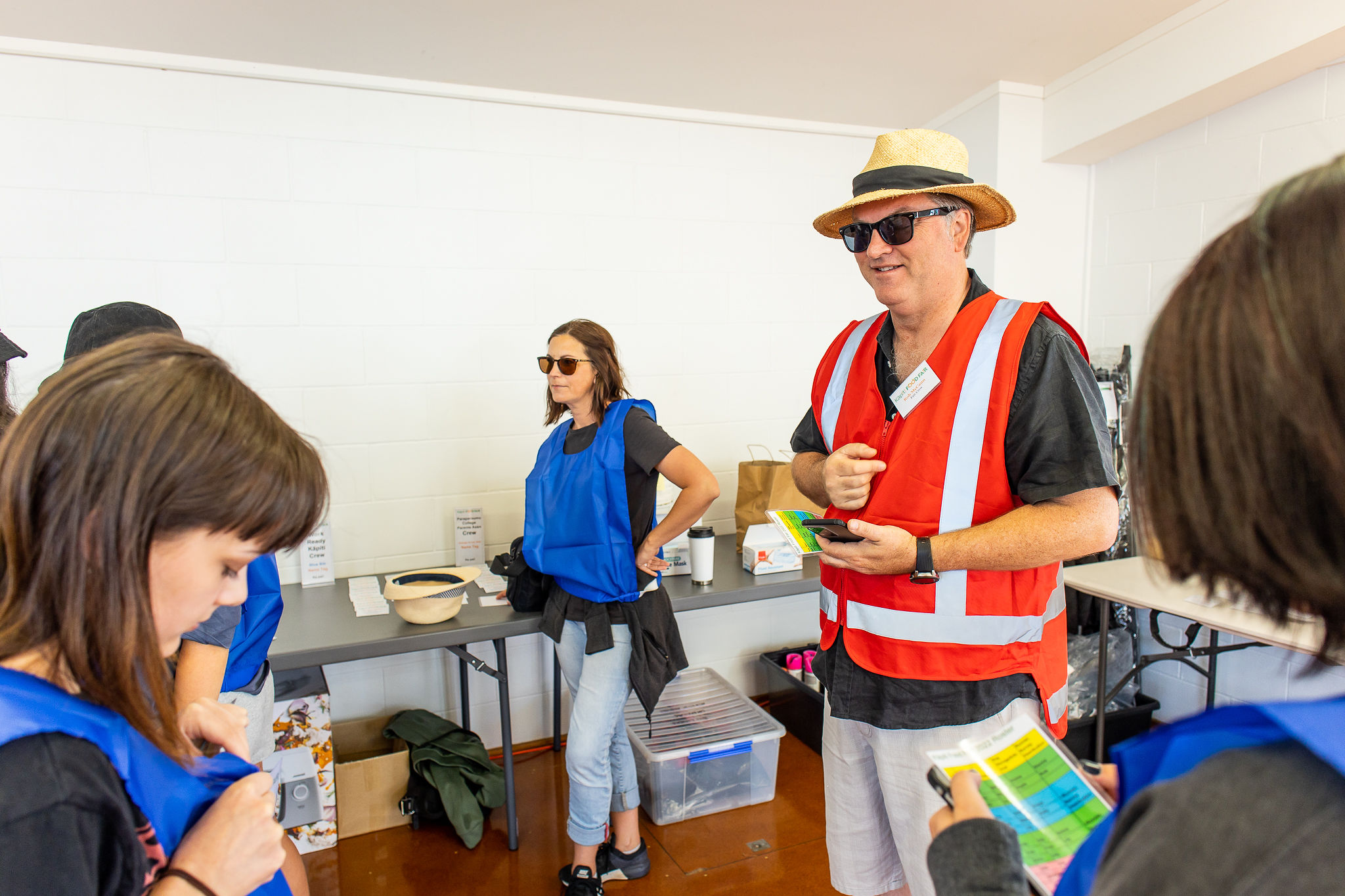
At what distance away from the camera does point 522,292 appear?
3.26 m

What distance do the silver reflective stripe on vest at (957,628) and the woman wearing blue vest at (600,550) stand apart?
35.5 inches

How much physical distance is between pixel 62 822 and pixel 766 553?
2598 mm

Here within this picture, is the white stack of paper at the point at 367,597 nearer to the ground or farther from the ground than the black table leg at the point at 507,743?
farther from the ground

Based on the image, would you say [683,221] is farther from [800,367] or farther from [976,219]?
[976,219]

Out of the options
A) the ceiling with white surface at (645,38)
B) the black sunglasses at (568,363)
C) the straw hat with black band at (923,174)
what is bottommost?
the black sunglasses at (568,363)

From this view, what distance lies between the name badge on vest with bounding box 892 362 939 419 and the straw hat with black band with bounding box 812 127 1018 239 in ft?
1.23

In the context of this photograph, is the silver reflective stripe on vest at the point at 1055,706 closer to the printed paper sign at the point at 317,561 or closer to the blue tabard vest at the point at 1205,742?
the blue tabard vest at the point at 1205,742

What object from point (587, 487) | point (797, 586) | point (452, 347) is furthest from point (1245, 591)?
point (452, 347)

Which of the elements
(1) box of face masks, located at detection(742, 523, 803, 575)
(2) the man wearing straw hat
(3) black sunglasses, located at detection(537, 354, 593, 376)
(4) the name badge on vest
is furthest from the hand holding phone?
(1) box of face masks, located at detection(742, 523, 803, 575)

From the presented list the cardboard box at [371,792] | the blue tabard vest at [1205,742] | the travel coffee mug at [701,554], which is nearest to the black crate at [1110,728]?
the travel coffee mug at [701,554]

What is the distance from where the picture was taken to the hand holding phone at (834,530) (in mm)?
1607

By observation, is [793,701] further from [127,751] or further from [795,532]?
[127,751]

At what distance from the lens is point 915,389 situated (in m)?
1.58

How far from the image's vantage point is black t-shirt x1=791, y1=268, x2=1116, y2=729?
4.74ft
